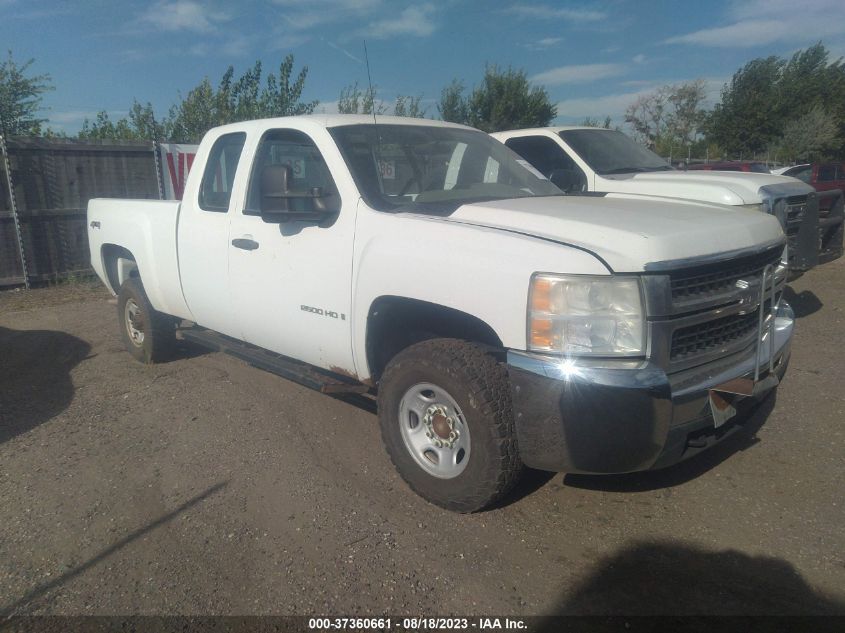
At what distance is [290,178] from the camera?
3818mm

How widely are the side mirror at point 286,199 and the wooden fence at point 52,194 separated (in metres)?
8.11

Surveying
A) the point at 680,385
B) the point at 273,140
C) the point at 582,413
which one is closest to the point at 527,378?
the point at 582,413

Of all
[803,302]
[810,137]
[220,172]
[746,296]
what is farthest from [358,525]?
[810,137]

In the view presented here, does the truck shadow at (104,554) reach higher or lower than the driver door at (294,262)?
lower

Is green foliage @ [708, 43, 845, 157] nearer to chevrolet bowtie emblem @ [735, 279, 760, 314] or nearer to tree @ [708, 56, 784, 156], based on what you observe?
tree @ [708, 56, 784, 156]

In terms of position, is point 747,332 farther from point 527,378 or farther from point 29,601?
point 29,601

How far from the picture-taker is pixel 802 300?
8.01m

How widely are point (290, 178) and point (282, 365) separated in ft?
4.12

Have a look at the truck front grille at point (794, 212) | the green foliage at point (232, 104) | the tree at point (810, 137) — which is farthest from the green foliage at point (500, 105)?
the tree at point (810, 137)

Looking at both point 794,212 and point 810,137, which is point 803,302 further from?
point 810,137

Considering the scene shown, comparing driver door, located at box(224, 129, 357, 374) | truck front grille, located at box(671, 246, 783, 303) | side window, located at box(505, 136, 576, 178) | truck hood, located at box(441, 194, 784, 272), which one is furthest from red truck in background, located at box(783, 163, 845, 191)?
driver door, located at box(224, 129, 357, 374)

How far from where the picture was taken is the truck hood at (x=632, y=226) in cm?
282

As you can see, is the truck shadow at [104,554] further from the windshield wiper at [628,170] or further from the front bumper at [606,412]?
the windshield wiper at [628,170]

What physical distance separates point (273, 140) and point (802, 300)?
673 cm
